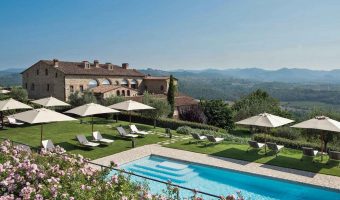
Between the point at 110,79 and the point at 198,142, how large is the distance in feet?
114

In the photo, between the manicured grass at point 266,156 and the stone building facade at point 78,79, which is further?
the stone building facade at point 78,79

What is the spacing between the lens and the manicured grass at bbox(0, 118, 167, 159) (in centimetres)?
1831

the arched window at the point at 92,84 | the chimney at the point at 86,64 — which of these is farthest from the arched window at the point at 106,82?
the chimney at the point at 86,64

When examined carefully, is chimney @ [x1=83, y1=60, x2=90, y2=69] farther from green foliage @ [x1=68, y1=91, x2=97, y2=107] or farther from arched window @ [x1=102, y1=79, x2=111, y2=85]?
green foliage @ [x1=68, y1=91, x2=97, y2=107]

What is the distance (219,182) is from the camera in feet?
48.3

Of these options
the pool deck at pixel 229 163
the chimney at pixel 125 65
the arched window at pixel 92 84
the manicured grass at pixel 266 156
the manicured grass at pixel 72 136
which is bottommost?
the pool deck at pixel 229 163

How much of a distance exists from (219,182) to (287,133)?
16396 millimetres

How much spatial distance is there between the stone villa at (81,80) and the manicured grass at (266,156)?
26912 mm

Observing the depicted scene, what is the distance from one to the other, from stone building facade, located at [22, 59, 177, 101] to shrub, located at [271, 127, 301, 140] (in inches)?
967

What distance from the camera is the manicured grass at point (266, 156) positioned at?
15.4m

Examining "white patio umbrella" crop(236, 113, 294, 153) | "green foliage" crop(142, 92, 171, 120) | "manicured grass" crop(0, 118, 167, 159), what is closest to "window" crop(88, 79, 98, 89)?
"manicured grass" crop(0, 118, 167, 159)

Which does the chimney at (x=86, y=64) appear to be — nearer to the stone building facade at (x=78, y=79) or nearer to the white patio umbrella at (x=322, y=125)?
the stone building facade at (x=78, y=79)

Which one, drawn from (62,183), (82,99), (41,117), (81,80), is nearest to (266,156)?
(41,117)

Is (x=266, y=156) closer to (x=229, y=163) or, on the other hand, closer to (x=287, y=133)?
(x=229, y=163)
